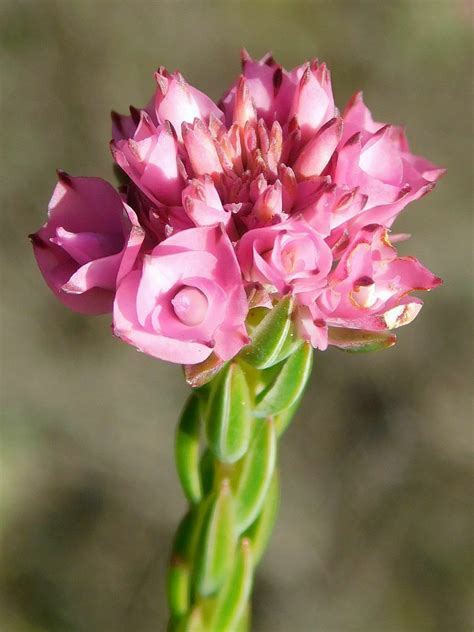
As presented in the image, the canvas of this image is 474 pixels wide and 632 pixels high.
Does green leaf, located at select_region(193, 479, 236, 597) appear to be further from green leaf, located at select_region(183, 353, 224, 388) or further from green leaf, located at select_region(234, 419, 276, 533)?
green leaf, located at select_region(183, 353, 224, 388)

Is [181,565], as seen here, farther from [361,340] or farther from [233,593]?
[361,340]

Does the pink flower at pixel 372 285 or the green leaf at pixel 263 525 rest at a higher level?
the pink flower at pixel 372 285

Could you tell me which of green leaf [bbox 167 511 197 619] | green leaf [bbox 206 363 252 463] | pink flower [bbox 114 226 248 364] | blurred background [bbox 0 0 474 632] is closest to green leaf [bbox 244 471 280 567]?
green leaf [bbox 167 511 197 619]

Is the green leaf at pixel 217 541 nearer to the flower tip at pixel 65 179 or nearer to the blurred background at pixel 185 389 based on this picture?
the flower tip at pixel 65 179

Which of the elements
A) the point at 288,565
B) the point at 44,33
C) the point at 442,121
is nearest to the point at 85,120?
the point at 44,33

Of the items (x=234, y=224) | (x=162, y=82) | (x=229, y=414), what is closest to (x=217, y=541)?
(x=229, y=414)

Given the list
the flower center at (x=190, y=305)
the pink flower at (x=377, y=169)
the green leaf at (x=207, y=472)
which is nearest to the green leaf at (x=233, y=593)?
the green leaf at (x=207, y=472)
